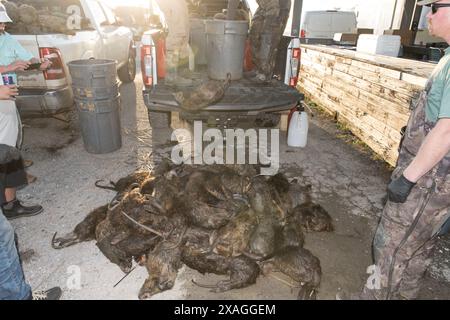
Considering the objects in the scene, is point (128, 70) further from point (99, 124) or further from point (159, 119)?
point (99, 124)

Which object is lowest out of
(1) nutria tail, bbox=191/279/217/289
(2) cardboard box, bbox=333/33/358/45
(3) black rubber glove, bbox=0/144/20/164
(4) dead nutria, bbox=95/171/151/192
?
(1) nutria tail, bbox=191/279/217/289

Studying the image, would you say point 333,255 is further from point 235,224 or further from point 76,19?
point 76,19

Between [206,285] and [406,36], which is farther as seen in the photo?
[406,36]

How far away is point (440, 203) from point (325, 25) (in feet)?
50.8

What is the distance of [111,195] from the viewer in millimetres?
4332

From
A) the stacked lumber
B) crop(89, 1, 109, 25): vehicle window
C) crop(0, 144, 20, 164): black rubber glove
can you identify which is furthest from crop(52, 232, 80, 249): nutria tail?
crop(89, 1, 109, 25): vehicle window

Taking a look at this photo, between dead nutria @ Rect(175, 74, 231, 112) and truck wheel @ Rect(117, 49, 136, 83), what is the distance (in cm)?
594

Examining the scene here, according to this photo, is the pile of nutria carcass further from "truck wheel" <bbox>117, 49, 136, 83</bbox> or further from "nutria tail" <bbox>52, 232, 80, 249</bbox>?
"truck wheel" <bbox>117, 49, 136, 83</bbox>

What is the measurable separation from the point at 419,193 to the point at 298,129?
12.5ft

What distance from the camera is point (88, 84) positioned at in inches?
195

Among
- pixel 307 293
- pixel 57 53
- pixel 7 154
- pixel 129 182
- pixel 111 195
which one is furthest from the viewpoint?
pixel 57 53

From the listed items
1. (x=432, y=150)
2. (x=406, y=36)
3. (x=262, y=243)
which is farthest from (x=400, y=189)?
(x=406, y=36)

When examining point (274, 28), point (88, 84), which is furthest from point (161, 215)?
point (274, 28)

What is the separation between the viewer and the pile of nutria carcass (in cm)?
287
